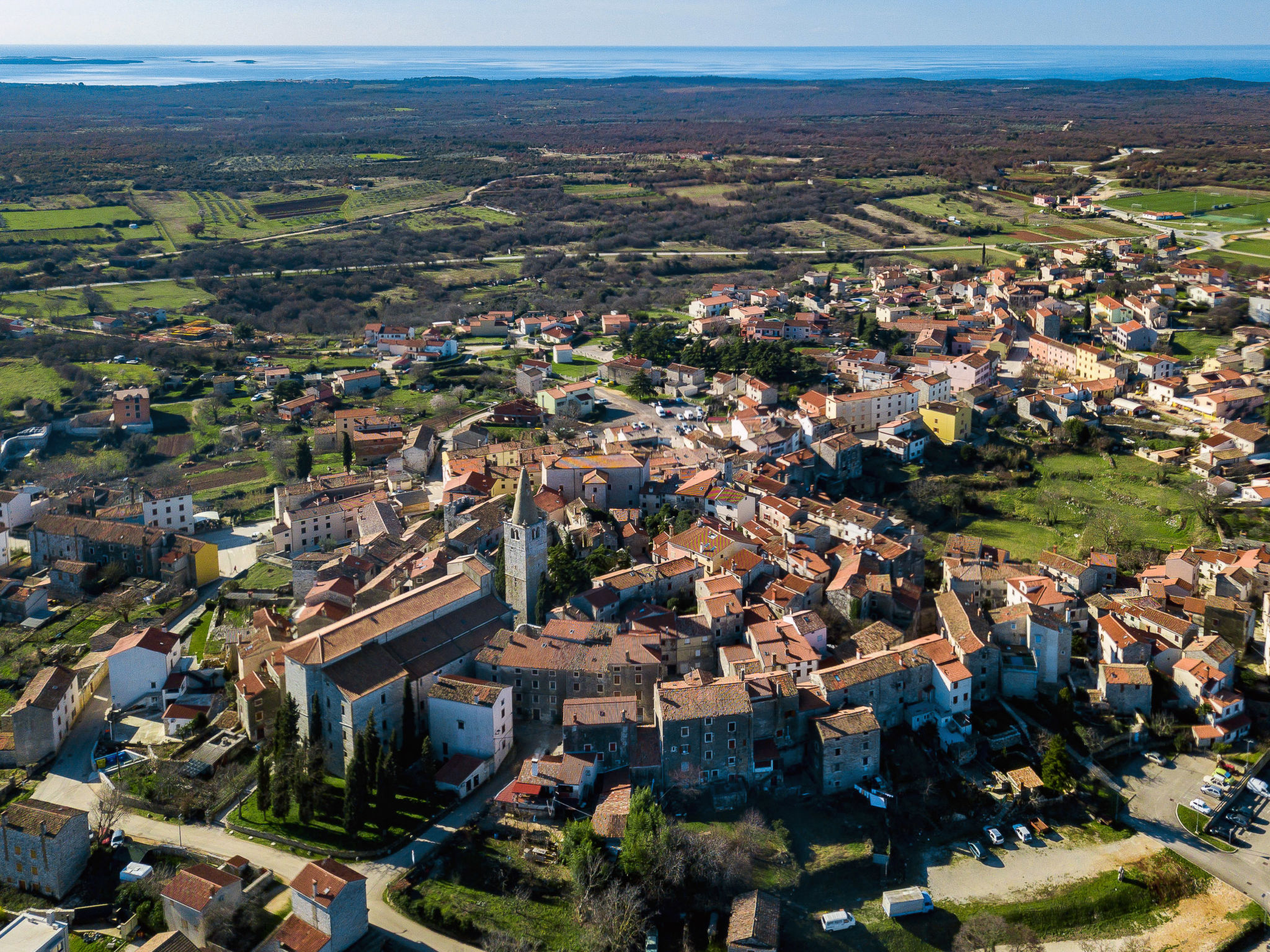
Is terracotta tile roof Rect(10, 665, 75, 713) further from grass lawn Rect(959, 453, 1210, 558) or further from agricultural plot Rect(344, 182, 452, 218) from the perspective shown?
agricultural plot Rect(344, 182, 452, 218)

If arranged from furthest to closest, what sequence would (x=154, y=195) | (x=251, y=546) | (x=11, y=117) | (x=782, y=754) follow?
(x=11, y=117) < (x=154, y=195) < (x=251, y=546) < (x=782, y=754)

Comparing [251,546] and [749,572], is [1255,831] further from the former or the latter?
[251,546]

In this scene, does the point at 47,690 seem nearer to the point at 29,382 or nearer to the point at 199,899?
the point at 199,899

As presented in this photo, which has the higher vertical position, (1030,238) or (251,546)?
(1030,238)

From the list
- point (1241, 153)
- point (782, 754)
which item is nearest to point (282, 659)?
point (782, 754)

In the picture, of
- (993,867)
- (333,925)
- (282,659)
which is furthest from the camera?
(282,659)

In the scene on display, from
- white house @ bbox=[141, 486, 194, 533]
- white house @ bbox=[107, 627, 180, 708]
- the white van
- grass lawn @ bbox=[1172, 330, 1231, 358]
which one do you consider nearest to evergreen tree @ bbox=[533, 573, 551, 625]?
white house @ bbox=[107, 627, 180, 708]

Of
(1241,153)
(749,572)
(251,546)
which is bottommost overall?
(251,546)

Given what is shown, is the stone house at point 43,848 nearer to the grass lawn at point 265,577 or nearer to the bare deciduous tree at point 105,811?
the bare deciduous tree at point 105,811
